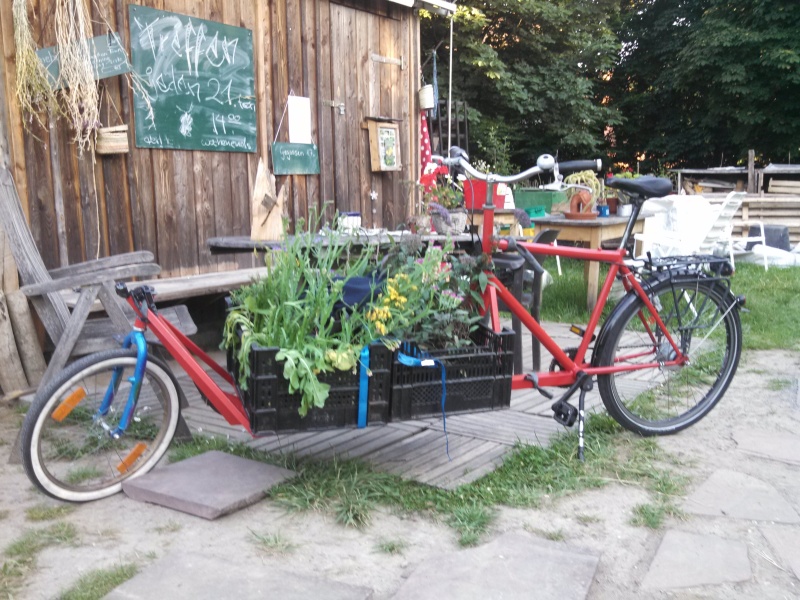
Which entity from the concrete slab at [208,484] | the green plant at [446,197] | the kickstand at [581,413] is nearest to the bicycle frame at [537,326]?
the kickstand at [581,413]

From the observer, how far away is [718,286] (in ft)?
12.5

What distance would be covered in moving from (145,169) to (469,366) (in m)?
2.99

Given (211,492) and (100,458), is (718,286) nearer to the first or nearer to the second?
(211,492)

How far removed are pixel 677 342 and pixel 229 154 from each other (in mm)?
3442

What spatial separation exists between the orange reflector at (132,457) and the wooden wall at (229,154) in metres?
1.94

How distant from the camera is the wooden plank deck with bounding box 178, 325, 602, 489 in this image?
336 cm

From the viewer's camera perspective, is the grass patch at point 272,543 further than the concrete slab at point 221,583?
Yes

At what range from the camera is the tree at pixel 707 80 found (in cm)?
2053

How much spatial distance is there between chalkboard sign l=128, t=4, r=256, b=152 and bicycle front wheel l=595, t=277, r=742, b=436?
326 cm

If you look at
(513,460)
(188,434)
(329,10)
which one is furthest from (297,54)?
(513,460)

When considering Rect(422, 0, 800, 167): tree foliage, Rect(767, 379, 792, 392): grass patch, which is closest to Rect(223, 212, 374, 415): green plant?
Rect(767, 379, 792, 392): grass patch

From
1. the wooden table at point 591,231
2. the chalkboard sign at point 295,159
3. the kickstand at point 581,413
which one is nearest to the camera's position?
the kickstand at point 581,413

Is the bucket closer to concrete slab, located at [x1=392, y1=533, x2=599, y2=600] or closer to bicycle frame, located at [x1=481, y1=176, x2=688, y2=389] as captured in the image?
bicycle frame, located at [x1=481, y1=176, x2=688, y2=389]

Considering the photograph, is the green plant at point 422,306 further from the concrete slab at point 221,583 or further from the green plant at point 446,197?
the green plant at point 446,197
